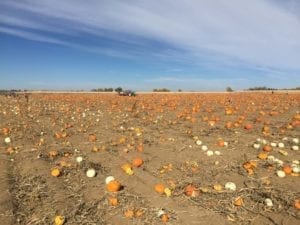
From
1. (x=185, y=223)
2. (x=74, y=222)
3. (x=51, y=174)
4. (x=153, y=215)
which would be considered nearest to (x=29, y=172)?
(x=51, y=174)

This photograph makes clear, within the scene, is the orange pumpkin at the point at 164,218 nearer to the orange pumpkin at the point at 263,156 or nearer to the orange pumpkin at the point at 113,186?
the orange pumpkin at the point at 113,186

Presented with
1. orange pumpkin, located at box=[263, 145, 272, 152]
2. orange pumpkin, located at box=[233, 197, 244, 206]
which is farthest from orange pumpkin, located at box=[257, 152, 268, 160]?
orange pumpkin, located at box=[233, 197, 244, 206]

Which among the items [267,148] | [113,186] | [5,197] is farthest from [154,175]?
[267,148]

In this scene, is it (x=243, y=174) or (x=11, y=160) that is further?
(x=11, y=160)

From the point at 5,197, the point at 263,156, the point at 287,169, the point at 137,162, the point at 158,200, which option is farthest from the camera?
the point at 263,156

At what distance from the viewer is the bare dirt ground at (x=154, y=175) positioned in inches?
205

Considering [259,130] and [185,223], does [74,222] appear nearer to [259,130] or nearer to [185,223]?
[185,223]

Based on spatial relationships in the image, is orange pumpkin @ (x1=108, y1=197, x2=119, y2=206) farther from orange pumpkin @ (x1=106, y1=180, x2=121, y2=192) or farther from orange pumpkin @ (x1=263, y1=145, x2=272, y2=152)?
orange pumpkin @ (x1=263, y1=145, x2=272, y2=152)

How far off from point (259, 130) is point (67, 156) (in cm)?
606

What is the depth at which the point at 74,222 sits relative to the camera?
498cm

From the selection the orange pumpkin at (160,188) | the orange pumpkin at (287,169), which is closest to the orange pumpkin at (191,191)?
the orange pumpkin at (160,188)

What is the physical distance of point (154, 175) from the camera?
22.4 feet

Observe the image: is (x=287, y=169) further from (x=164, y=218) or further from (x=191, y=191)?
(x=164, y=218)

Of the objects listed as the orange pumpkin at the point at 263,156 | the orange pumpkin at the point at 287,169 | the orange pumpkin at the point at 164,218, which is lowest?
the orange pumpkin at the point at 164,218
